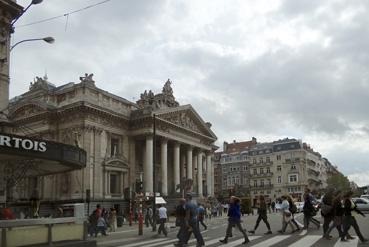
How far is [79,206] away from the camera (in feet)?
56.6

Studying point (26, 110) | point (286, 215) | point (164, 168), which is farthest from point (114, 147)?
point (286, 215)

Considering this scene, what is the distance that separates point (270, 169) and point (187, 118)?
60.3 metres

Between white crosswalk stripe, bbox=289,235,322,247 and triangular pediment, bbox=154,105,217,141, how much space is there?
144ft

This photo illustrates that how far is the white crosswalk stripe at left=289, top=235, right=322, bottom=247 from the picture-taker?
16078 millimetres

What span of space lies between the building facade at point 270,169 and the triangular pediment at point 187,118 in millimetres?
45858

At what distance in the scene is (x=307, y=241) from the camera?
671 inches

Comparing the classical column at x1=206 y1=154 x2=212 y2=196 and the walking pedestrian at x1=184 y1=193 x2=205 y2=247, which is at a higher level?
the classical column at x1=206 y1=154 x2=212 y2=196

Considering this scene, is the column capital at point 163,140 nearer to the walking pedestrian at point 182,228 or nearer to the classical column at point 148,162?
the classical column at point 148,162

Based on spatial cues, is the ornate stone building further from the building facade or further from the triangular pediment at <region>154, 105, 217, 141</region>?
the building facade

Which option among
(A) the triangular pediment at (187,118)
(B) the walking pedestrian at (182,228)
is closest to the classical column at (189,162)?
(A) the triangular pediment at (187,118)

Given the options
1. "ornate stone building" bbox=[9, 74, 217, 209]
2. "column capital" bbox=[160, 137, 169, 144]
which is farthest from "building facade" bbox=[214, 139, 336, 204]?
"column capital" bbox=[160, 137, 169, 144]

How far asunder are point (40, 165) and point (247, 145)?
119 m

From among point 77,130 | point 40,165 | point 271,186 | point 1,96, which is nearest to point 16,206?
point 77,130

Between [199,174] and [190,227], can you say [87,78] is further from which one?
[190,227]
